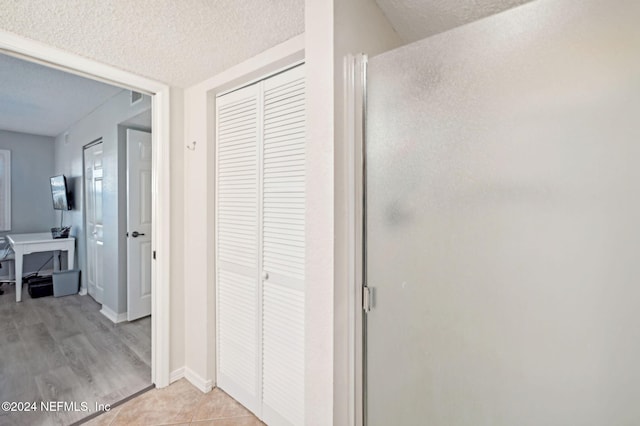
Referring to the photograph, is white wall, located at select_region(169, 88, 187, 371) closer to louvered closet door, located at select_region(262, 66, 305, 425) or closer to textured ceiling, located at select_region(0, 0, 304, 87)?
textured ceiling, located at select_region(0, 0, 304, 87)

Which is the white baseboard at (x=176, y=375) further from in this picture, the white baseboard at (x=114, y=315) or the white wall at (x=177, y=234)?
the white baseboard at (x=114, y=315)

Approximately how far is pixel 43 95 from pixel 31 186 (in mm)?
2621

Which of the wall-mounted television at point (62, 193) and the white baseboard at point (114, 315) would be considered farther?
the wall-mounted television at point (62, 193)

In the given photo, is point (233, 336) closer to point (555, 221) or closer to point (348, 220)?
point (348, 220)

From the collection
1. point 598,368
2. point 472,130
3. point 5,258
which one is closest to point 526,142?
point 472,130

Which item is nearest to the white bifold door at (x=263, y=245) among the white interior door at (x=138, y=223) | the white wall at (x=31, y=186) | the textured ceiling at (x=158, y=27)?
the textured ceiling at (x=158, y=27)

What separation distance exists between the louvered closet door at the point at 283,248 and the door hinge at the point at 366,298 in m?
0.51

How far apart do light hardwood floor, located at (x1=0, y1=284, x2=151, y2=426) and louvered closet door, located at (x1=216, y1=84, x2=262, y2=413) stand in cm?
75

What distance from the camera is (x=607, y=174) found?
2.06 feet

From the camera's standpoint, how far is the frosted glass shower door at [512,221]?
0.62 m

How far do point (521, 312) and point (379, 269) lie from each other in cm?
41

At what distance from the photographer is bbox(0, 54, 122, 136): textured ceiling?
2.31m

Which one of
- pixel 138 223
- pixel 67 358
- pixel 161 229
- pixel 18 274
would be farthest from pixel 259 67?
pixel 18 274

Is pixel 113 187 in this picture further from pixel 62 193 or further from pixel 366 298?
pixel 366 298
